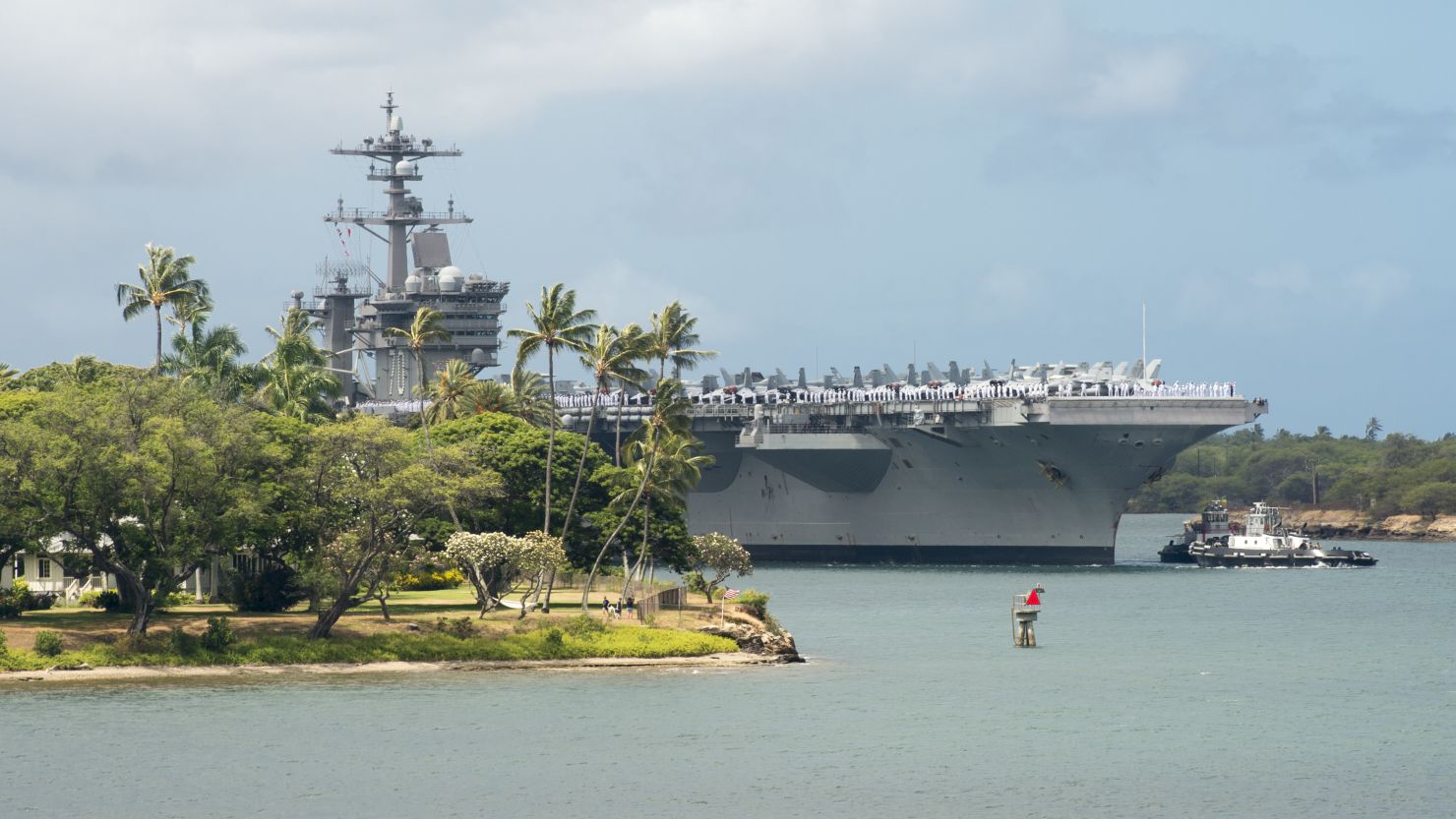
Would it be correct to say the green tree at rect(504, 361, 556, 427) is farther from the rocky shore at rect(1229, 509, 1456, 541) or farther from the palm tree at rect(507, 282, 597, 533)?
the rocky shore at rect(1229, 509, 1456, 541)

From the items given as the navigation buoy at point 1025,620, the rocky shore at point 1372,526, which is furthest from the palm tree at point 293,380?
the rocky shore at point 1372,526

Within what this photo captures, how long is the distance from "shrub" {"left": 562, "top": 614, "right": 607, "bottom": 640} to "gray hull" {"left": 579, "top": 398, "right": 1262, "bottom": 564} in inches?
1288

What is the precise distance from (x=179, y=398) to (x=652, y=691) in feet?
41.8

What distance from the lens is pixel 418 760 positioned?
3291cm

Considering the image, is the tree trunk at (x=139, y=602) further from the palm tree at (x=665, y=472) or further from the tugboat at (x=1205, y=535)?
the tugboat at (x=1205, y=535)

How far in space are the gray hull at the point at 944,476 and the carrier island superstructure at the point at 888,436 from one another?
0.26 ft

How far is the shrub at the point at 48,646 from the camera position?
40281 millimetres

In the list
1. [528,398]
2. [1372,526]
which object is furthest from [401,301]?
[1372,526]

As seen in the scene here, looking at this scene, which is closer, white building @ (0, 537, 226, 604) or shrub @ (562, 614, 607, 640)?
shrub @ (562, 614, 607, 640)

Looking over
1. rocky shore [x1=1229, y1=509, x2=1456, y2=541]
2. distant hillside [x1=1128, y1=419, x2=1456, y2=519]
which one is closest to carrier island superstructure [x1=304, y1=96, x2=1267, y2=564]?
distant hillside [x1=1128, y1=419, x2=1456, y2=519]

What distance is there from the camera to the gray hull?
245 feet

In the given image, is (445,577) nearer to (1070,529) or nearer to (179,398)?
(179,398)

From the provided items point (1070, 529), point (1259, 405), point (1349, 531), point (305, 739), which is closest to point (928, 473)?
point (1070, 529)

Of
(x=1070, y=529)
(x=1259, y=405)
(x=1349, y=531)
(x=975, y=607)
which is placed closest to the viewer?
(x=975, y=607)
